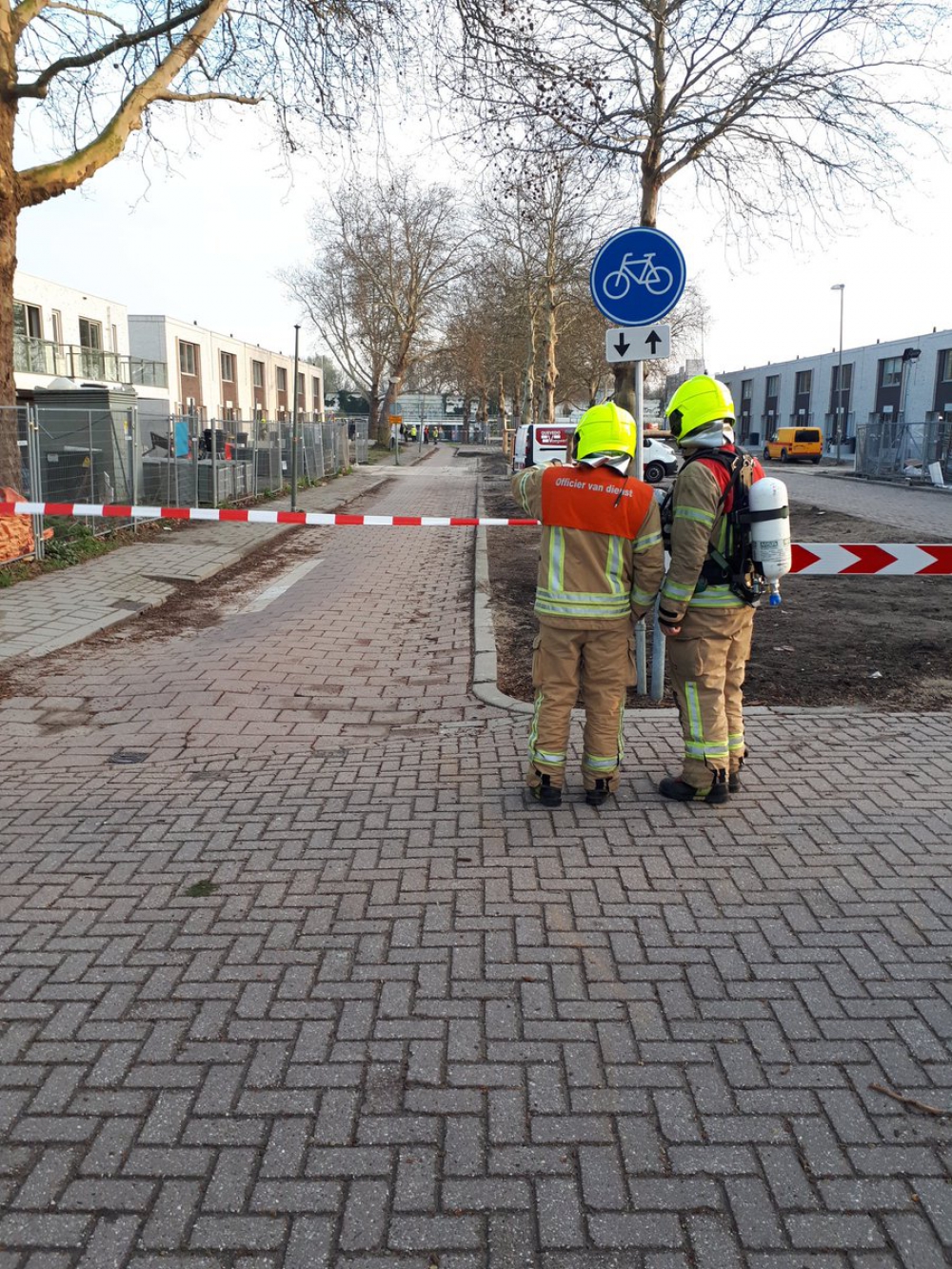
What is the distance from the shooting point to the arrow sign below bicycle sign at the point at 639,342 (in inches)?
→ 252

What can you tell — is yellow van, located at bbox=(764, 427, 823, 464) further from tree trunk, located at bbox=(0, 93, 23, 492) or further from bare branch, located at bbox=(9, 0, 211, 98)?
tree trunk, located at bbox=(0, 93, 23, 492)

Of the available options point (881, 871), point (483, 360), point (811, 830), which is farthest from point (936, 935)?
point (483, 360)

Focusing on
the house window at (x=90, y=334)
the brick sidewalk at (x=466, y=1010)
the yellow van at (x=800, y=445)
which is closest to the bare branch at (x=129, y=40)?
the brick sidewalk at (x=466, y=1010)

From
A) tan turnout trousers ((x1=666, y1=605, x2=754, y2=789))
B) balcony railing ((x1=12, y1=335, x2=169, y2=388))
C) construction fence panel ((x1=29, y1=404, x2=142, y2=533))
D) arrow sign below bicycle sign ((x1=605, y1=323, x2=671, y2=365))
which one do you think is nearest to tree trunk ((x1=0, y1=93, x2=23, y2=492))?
construction fence panel ((x1=29, y1=404, x2=142, y2=533))

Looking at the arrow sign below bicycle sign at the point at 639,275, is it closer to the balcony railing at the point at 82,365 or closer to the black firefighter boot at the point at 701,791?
the black firefighter boot at the point at 701,791

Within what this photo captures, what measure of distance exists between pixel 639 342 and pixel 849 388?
2621 inches

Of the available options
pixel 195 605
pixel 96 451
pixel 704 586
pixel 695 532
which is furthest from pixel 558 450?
pixel 695 532

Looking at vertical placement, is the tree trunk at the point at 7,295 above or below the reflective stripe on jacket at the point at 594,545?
above

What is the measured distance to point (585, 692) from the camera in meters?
4.96

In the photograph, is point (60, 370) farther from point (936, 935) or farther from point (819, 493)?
point (936, 935)

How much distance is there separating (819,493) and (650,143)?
18184 millimetres

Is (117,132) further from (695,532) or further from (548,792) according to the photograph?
(548,792)

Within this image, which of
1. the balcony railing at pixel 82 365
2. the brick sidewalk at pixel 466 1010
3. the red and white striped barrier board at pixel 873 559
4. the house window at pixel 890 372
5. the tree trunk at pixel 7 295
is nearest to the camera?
the brick sidewalk at pixel 466 1010

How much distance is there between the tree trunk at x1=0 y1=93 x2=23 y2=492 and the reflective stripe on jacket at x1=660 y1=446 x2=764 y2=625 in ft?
32.2
